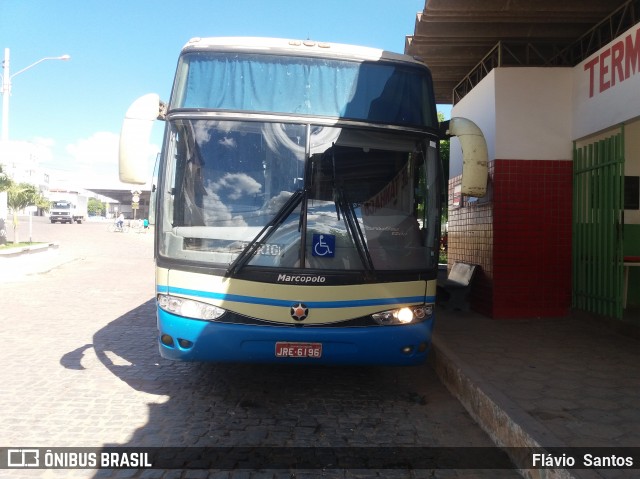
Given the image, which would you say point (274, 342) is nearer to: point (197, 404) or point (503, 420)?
point (197, 404)

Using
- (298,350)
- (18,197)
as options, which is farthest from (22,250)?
(298,350)

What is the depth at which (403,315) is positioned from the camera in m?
4.49

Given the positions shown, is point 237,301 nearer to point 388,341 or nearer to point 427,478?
point 388,341

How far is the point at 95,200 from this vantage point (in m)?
111

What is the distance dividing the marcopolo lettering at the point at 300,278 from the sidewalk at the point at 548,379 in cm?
162

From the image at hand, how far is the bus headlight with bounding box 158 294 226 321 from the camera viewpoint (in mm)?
4262

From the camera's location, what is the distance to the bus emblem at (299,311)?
425 cm

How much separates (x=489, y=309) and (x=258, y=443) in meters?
5.06

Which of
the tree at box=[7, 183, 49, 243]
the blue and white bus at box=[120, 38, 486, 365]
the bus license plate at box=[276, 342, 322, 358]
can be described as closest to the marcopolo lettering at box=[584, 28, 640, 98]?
the blue and white bus at box=[120, 38, 486, 365]

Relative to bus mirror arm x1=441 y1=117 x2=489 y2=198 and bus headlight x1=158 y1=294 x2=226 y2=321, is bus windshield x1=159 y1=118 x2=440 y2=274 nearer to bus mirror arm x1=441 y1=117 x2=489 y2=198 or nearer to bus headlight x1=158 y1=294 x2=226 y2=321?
bus headlight x1=158 y1=294 x2=226 y2=321

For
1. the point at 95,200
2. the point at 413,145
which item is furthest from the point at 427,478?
the point at 95,200

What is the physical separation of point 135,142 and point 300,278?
184 centimetres

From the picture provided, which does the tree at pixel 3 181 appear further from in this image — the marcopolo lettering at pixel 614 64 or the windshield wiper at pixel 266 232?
the marcopolo lettering at pixel 614 64

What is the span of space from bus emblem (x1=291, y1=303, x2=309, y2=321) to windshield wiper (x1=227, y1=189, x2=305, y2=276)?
537 mm
